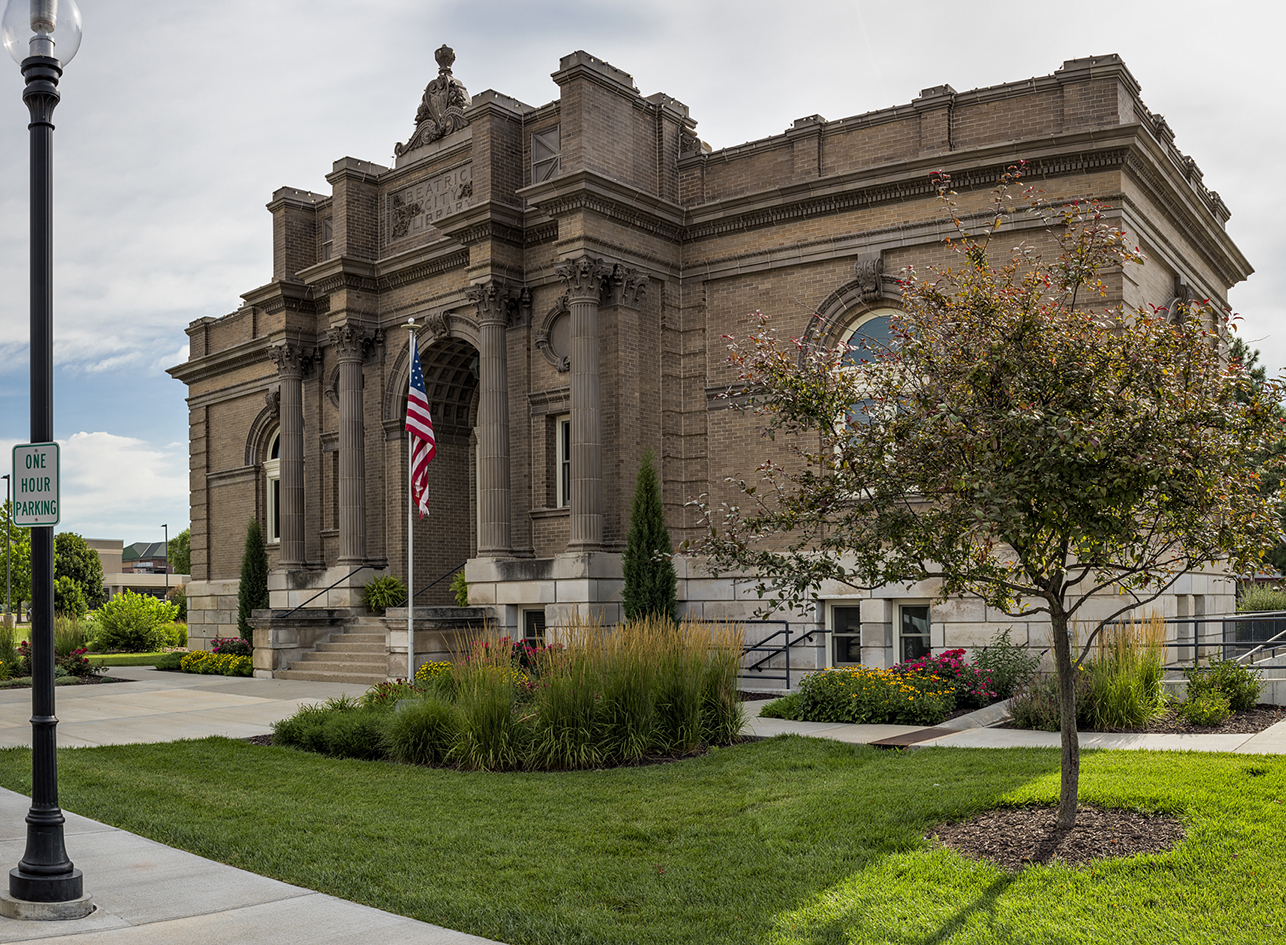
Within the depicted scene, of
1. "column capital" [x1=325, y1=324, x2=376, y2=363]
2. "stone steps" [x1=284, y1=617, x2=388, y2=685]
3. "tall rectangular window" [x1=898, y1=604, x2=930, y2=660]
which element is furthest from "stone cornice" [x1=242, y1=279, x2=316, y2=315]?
"tall rectangular window" [x1=898, y1=604, x2=930, y2=660]

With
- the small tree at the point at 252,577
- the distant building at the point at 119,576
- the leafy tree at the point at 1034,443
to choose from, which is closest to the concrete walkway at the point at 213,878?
the leafy tree at the point at 1034,443

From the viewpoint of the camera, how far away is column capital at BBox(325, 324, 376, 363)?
1090 inches

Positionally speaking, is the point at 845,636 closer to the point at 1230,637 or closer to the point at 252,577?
the point at 1230,637

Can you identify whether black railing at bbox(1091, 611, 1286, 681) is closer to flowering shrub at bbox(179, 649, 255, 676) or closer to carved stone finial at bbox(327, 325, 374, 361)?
carved stone finial at bbox(327, 325, 374, 361)

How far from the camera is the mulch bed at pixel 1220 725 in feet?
42.6

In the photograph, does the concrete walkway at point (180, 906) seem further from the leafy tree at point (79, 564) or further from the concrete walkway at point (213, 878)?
the leafy tree at point (79, 564)

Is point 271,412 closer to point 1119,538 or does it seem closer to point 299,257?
point 299,257

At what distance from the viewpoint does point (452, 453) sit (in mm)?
29125

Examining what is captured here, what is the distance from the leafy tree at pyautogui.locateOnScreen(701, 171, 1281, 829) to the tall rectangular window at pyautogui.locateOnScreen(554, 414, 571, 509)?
15490 mm

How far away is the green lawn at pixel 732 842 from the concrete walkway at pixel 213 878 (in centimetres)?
28

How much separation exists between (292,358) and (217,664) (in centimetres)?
812

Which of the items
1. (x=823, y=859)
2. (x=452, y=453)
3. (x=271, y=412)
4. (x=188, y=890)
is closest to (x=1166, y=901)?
(x=823, y=859)

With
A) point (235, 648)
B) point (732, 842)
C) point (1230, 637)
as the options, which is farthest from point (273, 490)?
point (732, 842)

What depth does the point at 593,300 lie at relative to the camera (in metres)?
22.5
